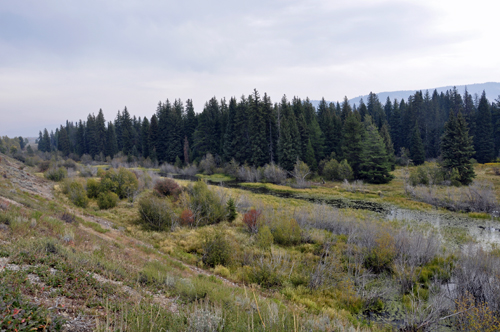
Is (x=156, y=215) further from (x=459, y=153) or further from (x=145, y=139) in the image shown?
(x=145, y=139)

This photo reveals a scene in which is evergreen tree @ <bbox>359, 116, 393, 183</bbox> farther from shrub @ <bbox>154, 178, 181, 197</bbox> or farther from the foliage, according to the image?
the foliage

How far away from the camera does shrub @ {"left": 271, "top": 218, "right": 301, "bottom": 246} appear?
46.5 ft

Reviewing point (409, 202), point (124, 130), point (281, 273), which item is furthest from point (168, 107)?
point (281, 273)

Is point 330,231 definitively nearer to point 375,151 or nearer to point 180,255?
point 180,255

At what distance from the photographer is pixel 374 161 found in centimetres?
3659

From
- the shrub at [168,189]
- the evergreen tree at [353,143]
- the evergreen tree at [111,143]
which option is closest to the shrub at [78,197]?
the shrub at [168,189]

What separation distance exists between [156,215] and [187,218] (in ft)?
6.03

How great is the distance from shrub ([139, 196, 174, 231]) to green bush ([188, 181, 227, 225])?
185 cm

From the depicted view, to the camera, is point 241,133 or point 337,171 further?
point 241,133

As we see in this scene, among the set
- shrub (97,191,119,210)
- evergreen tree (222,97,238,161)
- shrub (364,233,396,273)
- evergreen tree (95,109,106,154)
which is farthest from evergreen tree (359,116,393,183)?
evergreen tree (95,109,106,154)

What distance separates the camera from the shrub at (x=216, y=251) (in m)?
11.3

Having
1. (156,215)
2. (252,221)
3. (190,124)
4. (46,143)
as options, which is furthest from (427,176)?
(46,143)

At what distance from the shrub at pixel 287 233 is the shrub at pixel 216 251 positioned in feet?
11.2

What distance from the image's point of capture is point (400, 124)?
57500 mm
